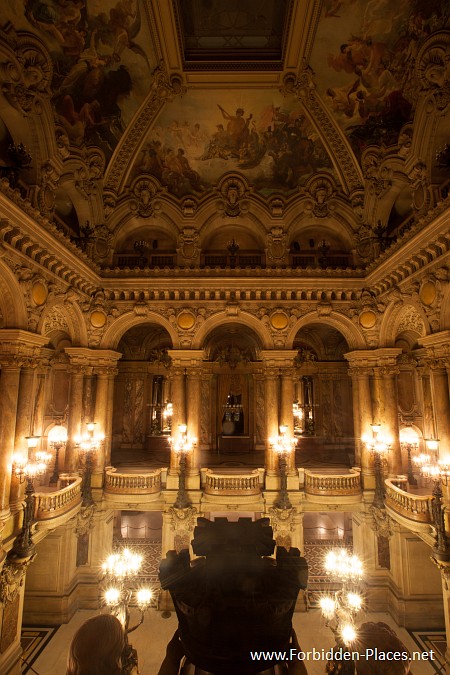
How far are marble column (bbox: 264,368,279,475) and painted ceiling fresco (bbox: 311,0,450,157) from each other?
898cm

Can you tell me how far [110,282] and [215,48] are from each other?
28.4 feet

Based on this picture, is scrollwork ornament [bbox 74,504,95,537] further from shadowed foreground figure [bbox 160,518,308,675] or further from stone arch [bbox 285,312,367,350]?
shadowed foreground figure [bbox 160,518,308,675]

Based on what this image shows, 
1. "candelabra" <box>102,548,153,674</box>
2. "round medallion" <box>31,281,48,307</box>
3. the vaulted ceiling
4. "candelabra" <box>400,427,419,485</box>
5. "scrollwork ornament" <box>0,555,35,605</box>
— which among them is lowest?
"scrollwork ornament" <box>0,555,35,605</box>

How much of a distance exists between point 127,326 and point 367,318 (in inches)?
369

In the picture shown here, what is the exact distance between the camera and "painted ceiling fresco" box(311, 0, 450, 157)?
9859 millimetres

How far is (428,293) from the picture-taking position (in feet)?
33.9

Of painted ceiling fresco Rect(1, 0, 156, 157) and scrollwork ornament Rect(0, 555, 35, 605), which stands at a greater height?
painted ceiling fresco Rect(1, 0, 156, 157)

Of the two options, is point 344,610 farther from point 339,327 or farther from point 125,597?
point 339,327

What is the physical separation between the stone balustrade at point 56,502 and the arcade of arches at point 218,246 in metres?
0.06

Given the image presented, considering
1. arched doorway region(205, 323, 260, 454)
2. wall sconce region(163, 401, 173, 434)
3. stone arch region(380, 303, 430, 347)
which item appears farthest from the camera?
wall sconce region(163, 401, 173, 434)

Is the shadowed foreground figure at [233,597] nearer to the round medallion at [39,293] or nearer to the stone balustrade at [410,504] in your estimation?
the round medallion at [39,293]

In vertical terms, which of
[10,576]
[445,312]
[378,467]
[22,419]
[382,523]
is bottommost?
[10,576]

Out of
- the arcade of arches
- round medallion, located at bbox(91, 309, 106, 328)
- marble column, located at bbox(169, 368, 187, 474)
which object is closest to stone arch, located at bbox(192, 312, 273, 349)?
the arcade of arches

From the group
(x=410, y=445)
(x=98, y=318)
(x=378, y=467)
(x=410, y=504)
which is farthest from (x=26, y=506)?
(x=410, y=445)
